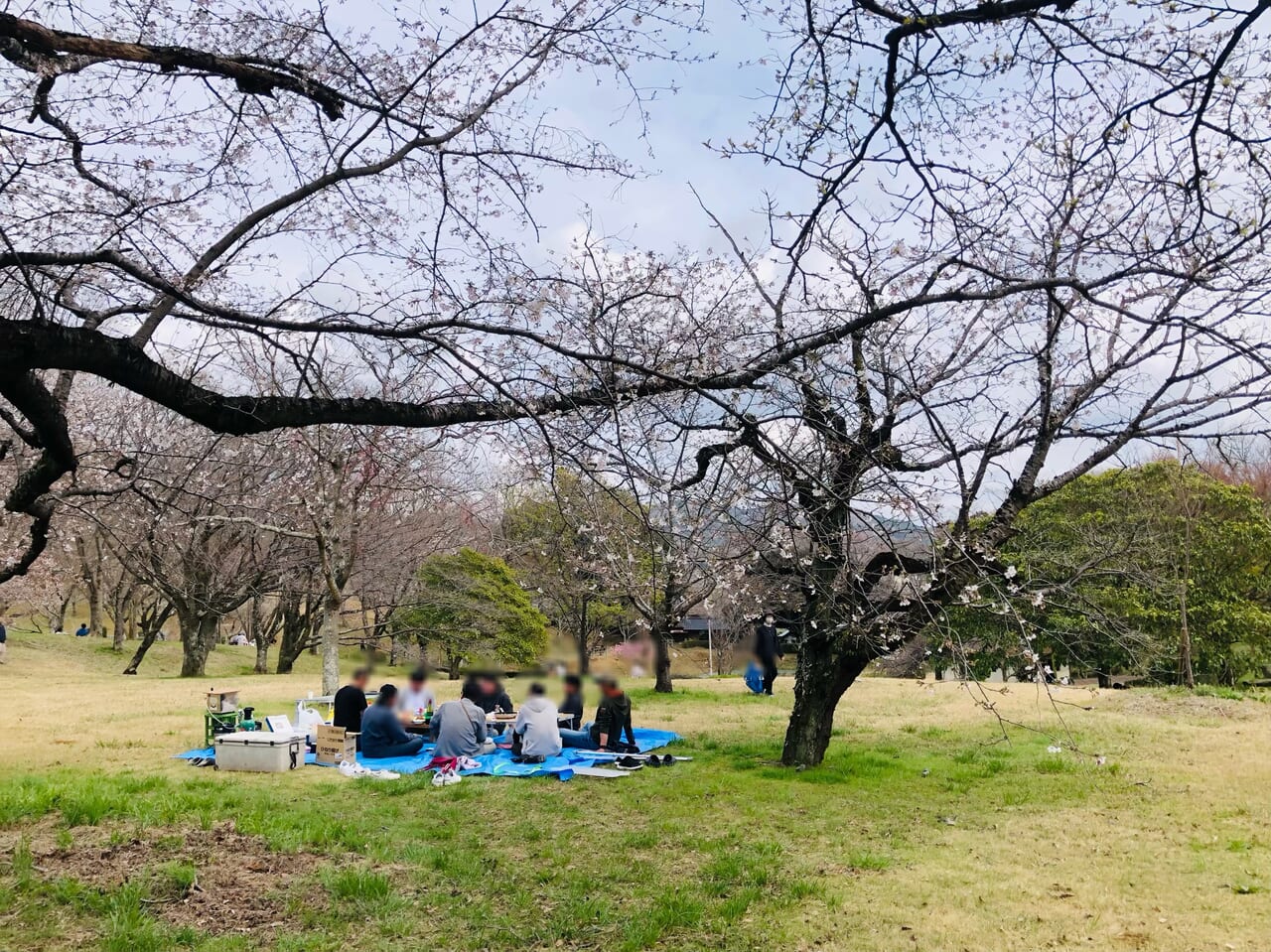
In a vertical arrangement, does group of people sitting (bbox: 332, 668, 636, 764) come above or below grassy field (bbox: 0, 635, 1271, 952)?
above

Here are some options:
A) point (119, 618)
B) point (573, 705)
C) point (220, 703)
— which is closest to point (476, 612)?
point (573, 705)

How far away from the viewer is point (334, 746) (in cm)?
892

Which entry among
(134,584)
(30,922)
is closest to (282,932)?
(30,922)

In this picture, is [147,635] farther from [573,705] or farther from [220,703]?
[573,705]

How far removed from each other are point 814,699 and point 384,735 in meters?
4.41

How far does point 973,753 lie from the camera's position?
973 cm

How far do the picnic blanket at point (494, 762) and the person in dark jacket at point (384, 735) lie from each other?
7 cm

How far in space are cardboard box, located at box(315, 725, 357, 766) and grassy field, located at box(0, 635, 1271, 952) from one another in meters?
0.40

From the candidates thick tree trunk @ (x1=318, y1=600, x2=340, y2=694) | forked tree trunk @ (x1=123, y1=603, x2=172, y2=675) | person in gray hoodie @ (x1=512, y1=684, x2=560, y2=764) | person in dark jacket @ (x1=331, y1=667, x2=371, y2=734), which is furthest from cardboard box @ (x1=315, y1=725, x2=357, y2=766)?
forked tree trunk @ (x1=123, y1=603, x2=172, y2=675)

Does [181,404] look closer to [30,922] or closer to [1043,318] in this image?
[30,922]

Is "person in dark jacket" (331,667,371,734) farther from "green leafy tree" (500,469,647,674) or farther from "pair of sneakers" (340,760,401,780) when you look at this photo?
"green leafy tree" (500,469,647,674)

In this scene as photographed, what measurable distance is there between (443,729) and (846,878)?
4.98 metres

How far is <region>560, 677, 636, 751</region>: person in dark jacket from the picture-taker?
32.4 feet

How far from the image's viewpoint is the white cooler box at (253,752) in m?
8.41
